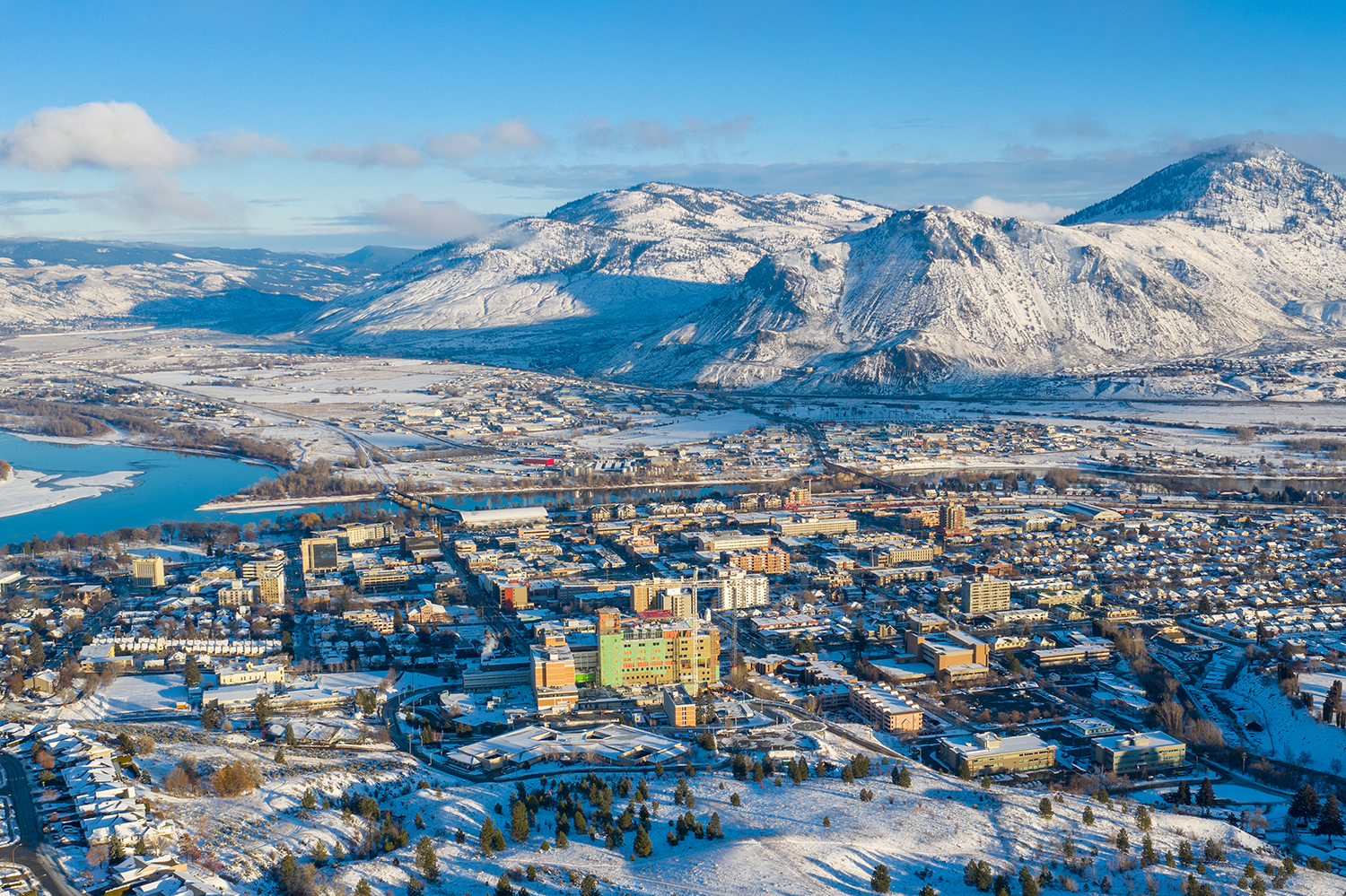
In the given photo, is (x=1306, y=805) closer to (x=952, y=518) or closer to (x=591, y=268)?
(x=952, y=518)

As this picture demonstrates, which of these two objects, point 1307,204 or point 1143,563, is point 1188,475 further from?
point 1307,204

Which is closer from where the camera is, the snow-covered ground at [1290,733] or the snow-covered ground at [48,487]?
the snow-covered ground at [1290,733]

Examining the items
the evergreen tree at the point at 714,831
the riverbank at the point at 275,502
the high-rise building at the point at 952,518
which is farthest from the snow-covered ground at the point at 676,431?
the evergreen tree at the point at 714,831

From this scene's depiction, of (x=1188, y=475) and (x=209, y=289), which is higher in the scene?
(x=209, y=289)

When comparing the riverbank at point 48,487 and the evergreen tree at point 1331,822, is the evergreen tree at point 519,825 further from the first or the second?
the riverbank at point 48,487

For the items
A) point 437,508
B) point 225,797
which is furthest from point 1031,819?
point 437,508

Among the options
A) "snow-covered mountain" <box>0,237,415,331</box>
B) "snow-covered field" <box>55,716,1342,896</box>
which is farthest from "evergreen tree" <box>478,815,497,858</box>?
"snow-covered mountain" <box>0,237,415,331</box>
